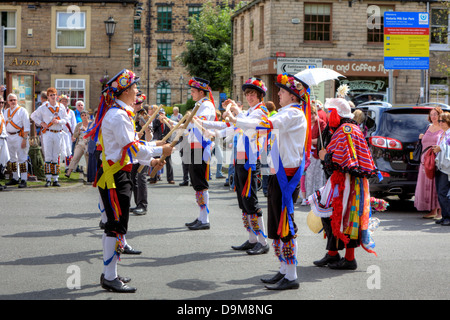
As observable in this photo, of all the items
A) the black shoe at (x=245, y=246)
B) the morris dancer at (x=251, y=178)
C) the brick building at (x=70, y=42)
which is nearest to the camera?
the morris dancer at (x=251, y=178)

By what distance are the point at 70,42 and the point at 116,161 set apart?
26946 mm

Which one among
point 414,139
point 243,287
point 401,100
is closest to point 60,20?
point 401,100

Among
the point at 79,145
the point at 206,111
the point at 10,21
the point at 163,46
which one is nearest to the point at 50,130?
the point at 79,145

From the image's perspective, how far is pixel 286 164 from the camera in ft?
22.3

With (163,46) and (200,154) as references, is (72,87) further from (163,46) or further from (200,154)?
(163,46)

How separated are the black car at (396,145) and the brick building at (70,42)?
20.7m

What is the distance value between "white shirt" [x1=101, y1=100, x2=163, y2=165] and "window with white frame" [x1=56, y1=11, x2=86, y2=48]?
2647cm

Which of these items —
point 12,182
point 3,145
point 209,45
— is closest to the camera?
point 3,145

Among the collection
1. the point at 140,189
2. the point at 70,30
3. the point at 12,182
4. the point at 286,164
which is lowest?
the point at 12,182

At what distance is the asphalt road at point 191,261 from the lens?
6488mm

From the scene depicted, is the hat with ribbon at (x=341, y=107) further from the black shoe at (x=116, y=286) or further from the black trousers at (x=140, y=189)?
the black trousers at (x=140, y=189)

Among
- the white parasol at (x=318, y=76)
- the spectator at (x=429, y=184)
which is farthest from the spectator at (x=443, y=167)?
the white parasol at (x=318, y=76)

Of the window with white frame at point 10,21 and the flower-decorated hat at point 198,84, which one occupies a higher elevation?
the window with white frame at point 10,21

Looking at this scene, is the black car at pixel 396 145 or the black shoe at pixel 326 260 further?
the black car at pixel 396 145
